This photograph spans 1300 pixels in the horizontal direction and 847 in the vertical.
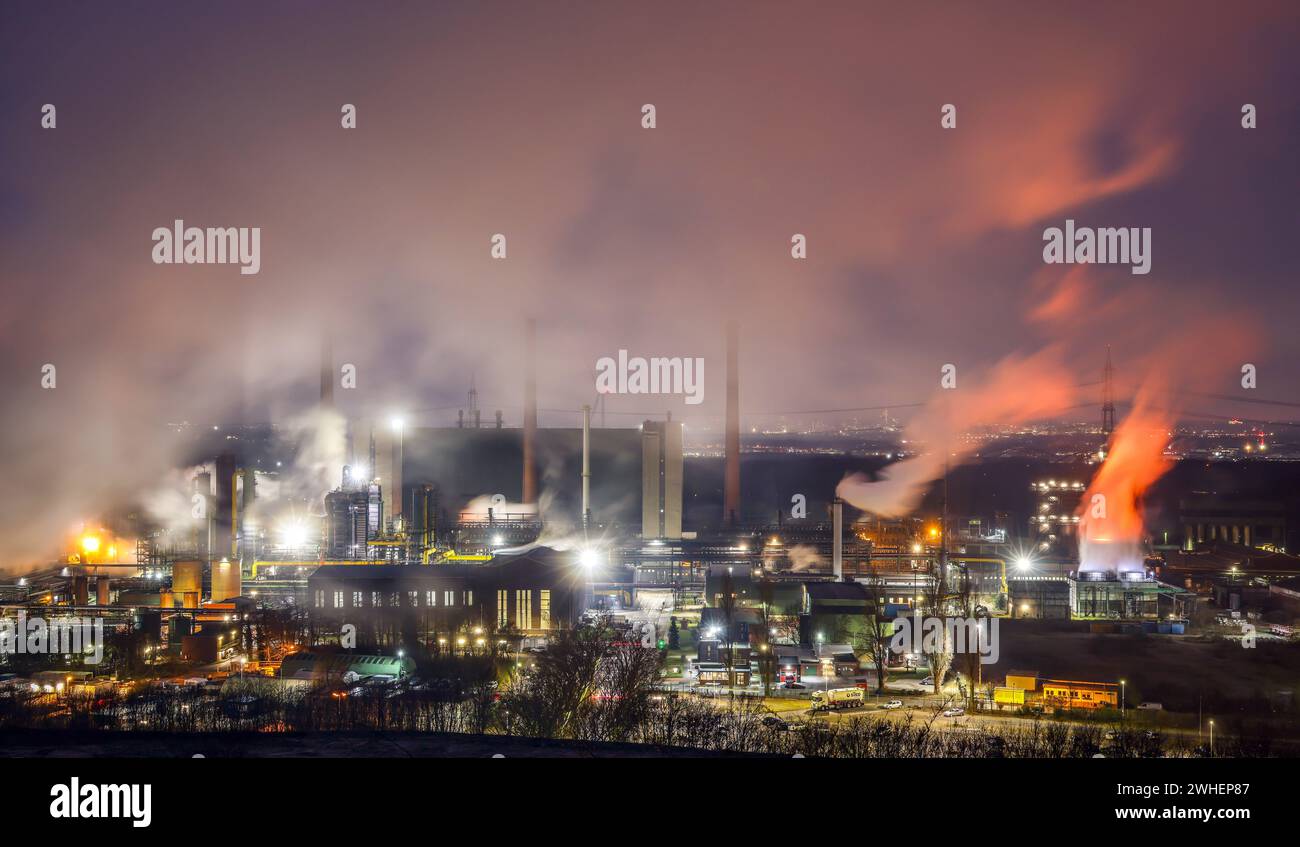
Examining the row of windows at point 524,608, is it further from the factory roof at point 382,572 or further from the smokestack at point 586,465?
the smokestack at point 586,465

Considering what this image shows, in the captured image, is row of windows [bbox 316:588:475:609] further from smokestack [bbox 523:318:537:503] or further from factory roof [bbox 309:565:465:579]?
smokestack [bbox 523:318:537:503]

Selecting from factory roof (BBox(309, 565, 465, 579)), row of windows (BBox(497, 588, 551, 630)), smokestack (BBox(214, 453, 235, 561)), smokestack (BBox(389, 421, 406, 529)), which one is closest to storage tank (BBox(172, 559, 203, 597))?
smokestack (BBox(214, 453, 235, 561))

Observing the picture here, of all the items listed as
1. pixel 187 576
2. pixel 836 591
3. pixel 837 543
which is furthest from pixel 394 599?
pixel 837 543

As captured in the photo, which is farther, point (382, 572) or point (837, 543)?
point (837, 543)

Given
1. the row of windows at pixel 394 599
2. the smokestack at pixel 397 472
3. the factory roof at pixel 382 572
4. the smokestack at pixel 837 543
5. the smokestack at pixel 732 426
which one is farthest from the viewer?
the smokestack at pixel 732 426

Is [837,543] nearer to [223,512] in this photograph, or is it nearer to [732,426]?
[732,426]

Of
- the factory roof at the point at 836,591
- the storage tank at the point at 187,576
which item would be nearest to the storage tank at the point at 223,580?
the storage tank at the point at 187,576

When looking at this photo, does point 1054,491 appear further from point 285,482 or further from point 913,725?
point 285,482

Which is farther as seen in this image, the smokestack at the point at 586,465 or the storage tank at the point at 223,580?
the smokestack at the point at 586,465
